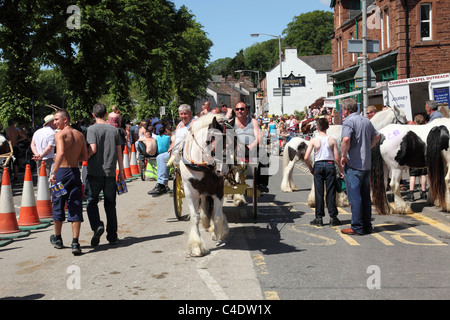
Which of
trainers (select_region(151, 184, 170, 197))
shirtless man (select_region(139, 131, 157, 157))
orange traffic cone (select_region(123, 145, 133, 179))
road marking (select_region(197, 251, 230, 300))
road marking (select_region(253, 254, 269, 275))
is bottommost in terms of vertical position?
road marking (select_region(253, 254, 269, 275))

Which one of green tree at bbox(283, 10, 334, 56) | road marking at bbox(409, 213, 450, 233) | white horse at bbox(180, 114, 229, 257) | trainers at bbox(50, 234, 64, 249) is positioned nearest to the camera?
white horse at bbox(180, 114, 229, 257)

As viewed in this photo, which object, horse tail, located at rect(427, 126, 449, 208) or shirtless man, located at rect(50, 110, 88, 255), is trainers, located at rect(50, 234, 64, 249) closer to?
shirtless man, located at rect(50, 110, 88, 255)

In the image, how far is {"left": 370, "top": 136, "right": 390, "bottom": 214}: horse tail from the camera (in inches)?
374

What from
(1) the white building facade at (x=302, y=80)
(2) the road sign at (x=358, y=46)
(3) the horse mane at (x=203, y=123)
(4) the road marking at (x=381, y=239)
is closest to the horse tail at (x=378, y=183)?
(4) the road marking at (x=381, y=239)

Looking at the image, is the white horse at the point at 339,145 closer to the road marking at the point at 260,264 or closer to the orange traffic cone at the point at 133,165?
the road marking at the point at 260,264

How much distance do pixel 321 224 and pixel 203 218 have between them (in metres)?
2.25

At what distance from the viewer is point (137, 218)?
10.2m

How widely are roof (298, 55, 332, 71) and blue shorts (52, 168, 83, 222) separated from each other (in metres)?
73.4

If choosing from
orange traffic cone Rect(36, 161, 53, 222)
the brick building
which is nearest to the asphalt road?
orange traffic cone Rect(36, 161, 53, 222)

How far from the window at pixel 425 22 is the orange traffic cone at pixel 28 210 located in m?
25.0

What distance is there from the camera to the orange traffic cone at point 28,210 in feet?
31.1

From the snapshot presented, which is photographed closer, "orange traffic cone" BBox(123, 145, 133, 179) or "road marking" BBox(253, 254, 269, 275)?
"road marking" BBox(253, 254, 269, 275)

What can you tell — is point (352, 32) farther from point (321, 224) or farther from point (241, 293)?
point (241, 293)

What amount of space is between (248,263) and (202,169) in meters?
1.47
